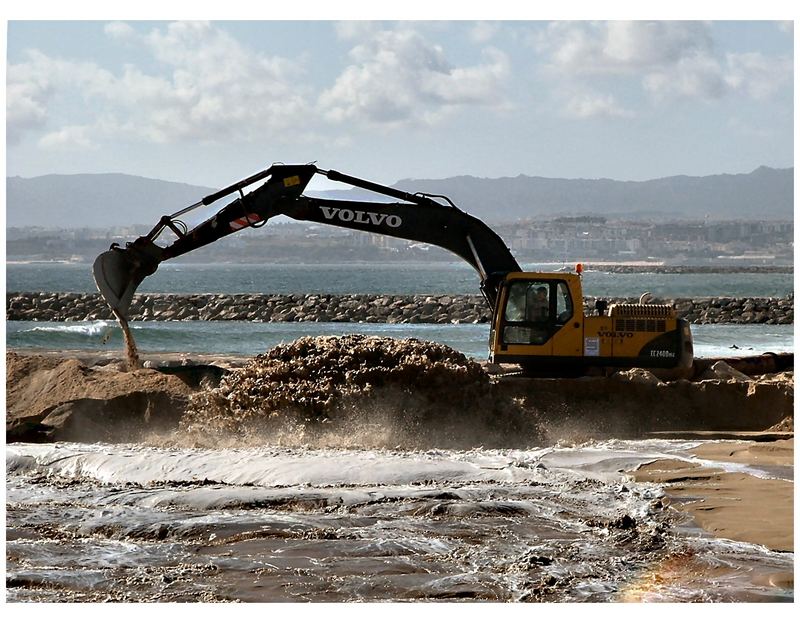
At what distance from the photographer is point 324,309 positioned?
143 ft

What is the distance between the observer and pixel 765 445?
11.1 metres

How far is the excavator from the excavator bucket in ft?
0.04

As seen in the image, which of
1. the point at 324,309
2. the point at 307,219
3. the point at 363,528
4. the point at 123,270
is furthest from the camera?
the point at 324,309

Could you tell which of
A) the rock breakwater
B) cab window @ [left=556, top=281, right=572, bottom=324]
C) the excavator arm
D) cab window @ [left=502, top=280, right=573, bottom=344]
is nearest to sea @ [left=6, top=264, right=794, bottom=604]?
cab window @ [left=502, top=280, right=573, bottom=344]

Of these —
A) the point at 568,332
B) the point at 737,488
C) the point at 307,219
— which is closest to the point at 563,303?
the point at 568,332

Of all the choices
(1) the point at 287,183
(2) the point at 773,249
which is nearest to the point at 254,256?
(2) the point at 773,249

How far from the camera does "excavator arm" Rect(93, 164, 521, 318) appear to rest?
13328mm

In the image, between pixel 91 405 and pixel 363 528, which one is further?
pixel 91 405

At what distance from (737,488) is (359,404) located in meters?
4.24

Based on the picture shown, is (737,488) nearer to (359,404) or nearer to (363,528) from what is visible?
(363,528)

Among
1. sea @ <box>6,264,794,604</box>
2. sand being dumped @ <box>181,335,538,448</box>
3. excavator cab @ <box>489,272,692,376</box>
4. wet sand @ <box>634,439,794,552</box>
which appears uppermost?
excavator cab @ <box>489,272,692,376</box>

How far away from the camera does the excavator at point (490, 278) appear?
41.9 ft

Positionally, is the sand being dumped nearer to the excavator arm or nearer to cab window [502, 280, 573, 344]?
cab window [502, 280, 573, 344]

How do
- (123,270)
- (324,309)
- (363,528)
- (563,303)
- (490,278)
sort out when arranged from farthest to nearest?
(324,309) < (490,278) < (123,270) < (563,303) < (363,528)
